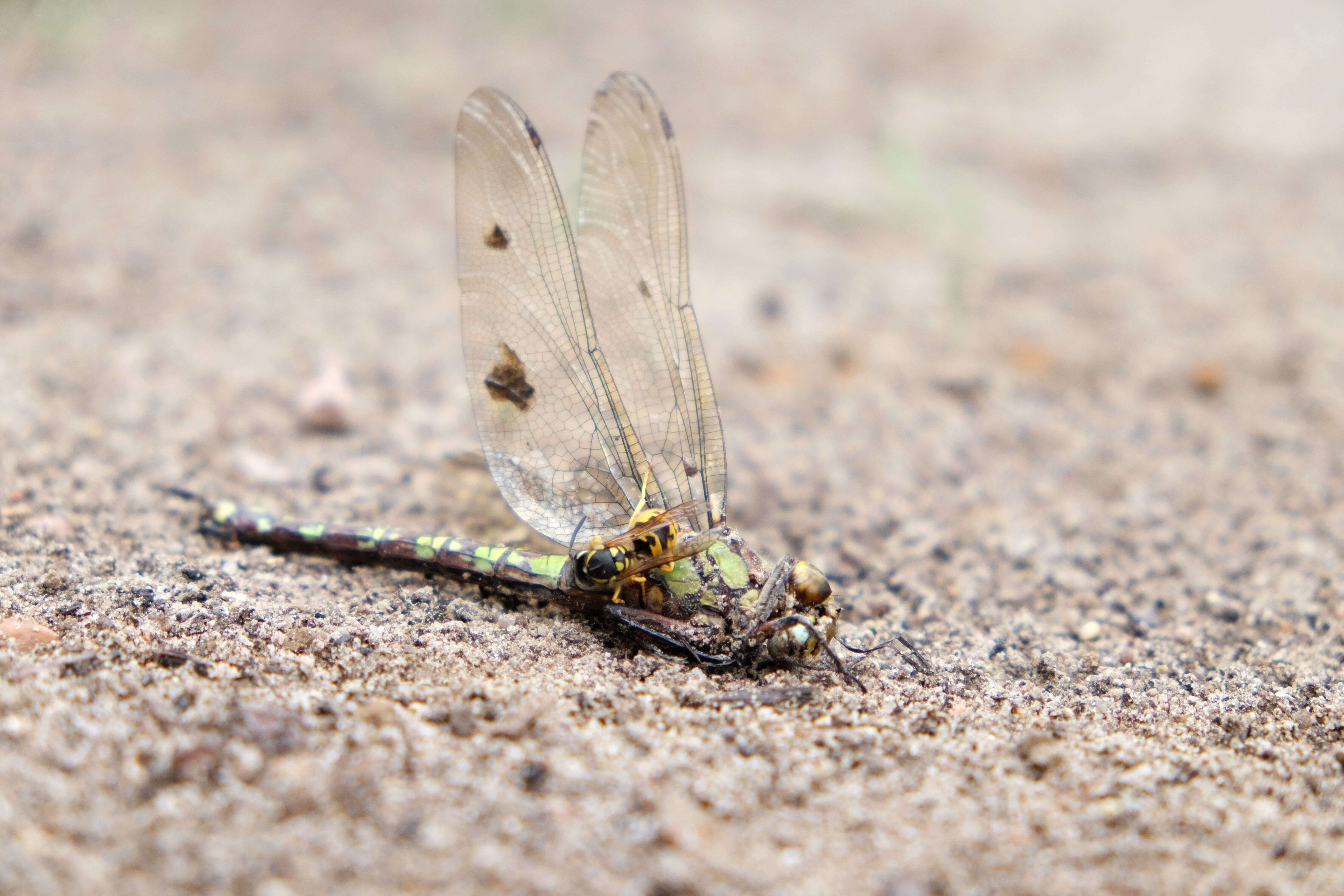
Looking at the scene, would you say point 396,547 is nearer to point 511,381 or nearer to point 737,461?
point 511,381

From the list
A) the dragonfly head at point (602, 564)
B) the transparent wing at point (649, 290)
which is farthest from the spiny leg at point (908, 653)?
the dragonfly head at point (602, 564)

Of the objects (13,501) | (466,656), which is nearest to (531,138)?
(466,656)

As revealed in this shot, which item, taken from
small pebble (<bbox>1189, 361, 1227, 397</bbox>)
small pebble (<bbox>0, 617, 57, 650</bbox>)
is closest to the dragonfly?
small pebble (<bbox>0, 617, 57, 650</bbox>)

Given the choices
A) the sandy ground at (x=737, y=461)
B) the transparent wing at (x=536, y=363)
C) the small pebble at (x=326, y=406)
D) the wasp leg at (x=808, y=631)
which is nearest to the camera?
the sandy ground at (x=737, y=461)

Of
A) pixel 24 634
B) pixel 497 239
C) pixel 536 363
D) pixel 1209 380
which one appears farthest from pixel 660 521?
pixel 1209 380

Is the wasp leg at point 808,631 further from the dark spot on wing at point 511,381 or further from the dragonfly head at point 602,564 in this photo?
the dark spot on wing at point 511,381

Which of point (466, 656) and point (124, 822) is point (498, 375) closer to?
point (466, 656)

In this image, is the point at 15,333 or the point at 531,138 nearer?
the point at 531,138

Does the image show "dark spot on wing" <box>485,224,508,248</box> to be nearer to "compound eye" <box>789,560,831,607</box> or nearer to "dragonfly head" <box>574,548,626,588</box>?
"dragonfly head" <box>574,548,626,588</box>
